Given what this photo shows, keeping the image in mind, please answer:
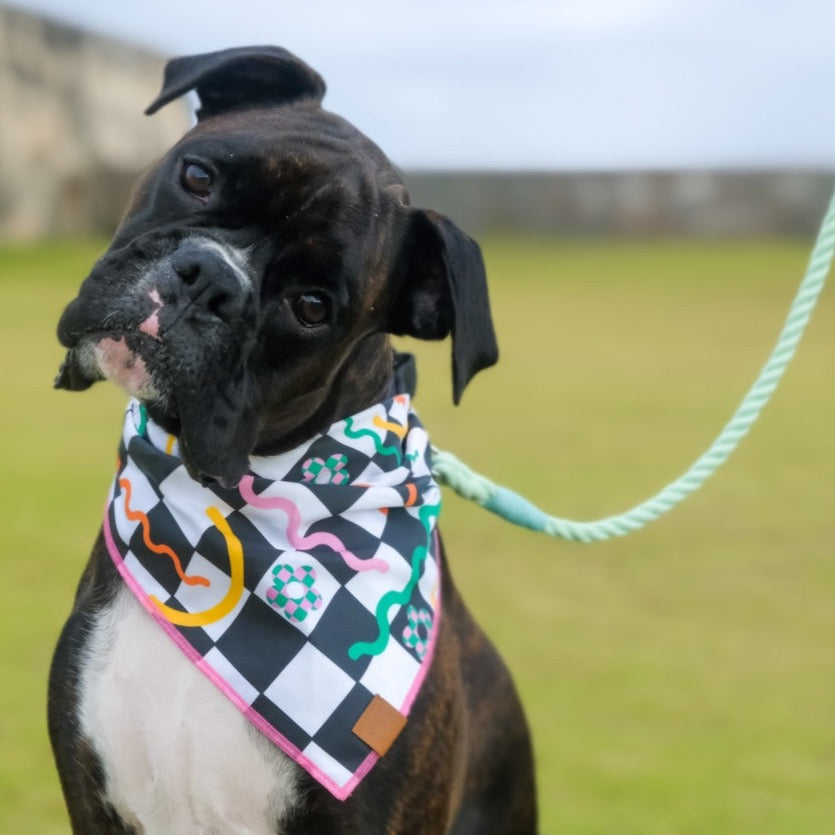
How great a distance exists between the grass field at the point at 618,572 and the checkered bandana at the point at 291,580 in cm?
122

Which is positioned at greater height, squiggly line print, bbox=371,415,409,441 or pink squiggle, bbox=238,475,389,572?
squiggly line print, bbox=371,415,409,441

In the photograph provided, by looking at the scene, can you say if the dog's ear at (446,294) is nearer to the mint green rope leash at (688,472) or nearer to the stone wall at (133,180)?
the mint green rope leash at (688,472)

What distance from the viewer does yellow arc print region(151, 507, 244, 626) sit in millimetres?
2471

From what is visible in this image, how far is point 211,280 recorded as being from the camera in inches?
87.1

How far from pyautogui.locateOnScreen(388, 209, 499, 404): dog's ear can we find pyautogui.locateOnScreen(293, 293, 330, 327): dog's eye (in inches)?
9.4

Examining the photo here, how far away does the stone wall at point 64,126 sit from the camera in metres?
13.7

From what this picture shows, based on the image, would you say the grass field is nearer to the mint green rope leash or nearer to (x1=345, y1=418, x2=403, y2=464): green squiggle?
the mint green rope leash

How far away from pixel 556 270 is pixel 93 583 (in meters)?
12.5

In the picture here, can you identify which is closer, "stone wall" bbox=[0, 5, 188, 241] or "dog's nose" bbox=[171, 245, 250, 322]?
"dog's nose" bbox=[171, 245, 250, 322]

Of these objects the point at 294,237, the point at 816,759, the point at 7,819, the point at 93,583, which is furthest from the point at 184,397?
the point at 816,759

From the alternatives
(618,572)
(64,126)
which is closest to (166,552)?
(618,572)

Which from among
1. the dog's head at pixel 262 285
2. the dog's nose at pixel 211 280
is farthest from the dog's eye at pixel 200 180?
the dog's nose at pixel 211 280

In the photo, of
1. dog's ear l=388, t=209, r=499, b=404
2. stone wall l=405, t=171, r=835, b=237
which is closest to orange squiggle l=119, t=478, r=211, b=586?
dog's ear l=388, t=209, r=499, b=404

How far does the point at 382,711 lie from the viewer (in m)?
2.45
